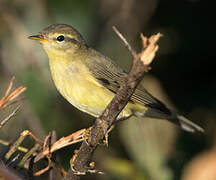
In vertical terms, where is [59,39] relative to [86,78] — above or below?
above

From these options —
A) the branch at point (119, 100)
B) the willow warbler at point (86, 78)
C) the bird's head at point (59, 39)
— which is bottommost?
the branch at point (119, 100)

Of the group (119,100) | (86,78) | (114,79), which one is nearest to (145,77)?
(114,79)

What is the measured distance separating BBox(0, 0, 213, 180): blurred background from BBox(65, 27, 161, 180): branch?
5.20ft

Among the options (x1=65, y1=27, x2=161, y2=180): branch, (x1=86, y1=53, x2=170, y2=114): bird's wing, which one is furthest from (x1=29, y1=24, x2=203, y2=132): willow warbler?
(x1=65, y1=27, x2=161, y2=180): branch

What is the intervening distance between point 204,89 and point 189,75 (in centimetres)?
29

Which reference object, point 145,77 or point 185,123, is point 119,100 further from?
point 145,77

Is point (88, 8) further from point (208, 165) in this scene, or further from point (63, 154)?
point (208, 165)

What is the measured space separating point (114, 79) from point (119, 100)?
2.03 meters

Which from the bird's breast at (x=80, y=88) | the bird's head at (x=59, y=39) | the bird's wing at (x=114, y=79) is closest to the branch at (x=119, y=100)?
the bird's breast at (x=80, y=88)

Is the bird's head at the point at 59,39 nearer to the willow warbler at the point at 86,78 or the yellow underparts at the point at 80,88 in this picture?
the willow warbler at the point at 86,78

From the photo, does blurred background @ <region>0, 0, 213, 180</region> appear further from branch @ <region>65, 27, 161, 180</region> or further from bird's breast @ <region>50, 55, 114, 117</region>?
branch @ <region>65, 27, 161, 180</region>

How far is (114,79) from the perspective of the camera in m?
4.44

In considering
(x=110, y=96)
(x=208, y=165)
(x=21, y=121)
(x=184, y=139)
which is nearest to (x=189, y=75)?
(x=184, y=139)

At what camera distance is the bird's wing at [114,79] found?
4.30 meters
